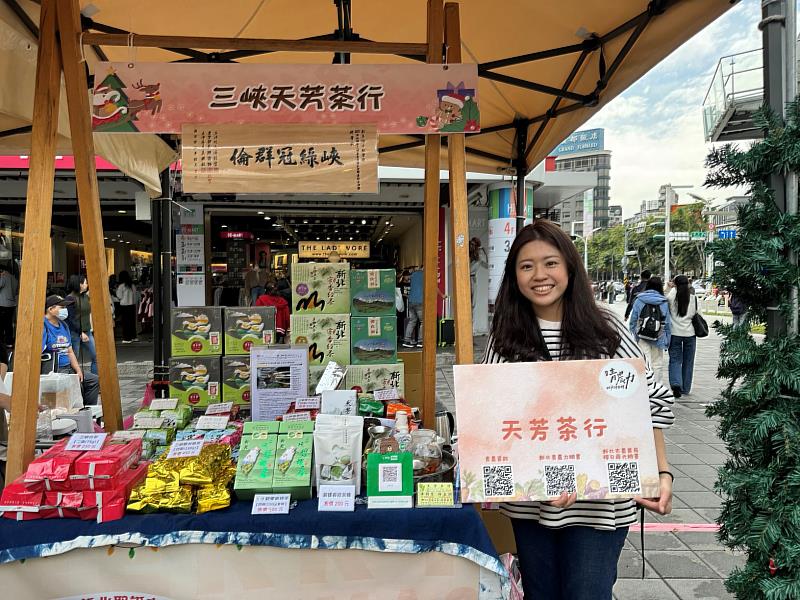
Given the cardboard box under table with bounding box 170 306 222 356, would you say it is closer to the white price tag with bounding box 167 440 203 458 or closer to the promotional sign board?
the white price tag with bounding box 167 440 203 458

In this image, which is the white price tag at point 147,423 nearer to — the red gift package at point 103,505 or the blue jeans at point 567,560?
the red gift package at point 103,505

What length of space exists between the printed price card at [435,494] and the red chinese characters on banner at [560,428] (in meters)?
0.56

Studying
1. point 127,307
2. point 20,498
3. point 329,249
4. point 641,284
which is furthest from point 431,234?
point 329,249

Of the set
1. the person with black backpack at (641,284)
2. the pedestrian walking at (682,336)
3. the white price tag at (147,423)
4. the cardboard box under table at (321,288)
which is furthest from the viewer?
the person with black backpack at (641,284)

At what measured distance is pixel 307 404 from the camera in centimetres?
289

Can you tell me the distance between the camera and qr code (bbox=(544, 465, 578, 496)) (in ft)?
5.35

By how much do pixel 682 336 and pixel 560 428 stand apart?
6.65 m

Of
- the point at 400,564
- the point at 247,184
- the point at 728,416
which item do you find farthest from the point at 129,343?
the point at 728,416

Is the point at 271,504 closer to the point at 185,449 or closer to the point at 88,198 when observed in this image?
the point at 185,449

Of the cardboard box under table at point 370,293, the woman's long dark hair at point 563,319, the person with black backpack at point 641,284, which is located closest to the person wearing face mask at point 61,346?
the cardboard box under table at point 370,293

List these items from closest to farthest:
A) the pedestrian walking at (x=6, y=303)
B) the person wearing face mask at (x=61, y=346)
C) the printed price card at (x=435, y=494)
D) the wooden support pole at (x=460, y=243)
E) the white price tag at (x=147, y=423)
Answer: the printed price card at (x=435, y=494), the wooden support pole at (x=460, y=243), the white price tag at (x=147, y=423), the person wearing face mask at (x=61, y=346), the pedestrian walking at (x=6, y=303)

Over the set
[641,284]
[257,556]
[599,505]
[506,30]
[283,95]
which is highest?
[506,30]

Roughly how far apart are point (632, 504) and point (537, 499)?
39 cm

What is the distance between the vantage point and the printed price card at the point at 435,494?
2057mm
